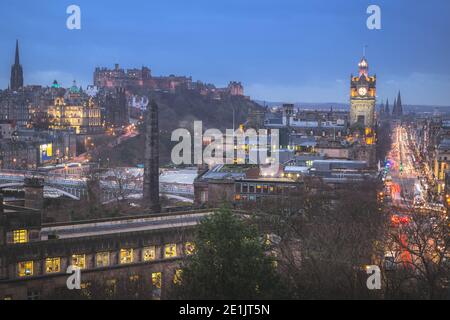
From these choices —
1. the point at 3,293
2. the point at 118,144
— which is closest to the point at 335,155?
the point at 118,144

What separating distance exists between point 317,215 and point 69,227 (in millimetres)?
9013

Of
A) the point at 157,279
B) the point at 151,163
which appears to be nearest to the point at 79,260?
the point at 157,279

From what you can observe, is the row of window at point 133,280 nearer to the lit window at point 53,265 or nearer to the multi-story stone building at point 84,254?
the multi-story stone building at point 84,254

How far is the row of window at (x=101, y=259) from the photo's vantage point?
2173 cm

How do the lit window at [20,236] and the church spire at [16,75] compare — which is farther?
the church spire at [16,75]

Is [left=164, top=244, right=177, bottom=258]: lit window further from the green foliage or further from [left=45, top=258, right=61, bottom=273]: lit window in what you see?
the green foliage

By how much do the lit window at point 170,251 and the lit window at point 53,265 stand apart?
3636 mm

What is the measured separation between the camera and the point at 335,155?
202 ft

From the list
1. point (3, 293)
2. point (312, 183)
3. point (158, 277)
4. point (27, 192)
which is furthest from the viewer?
point (312, 183)

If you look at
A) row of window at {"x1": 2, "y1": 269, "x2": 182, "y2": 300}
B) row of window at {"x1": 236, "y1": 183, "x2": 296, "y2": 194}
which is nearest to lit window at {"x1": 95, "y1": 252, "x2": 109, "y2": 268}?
row of window at {"x1": 2, "y1": 269, "x2": 182, "y2": 300}

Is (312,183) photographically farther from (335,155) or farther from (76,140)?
(76,140)

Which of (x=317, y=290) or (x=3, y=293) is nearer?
(x=317, y=290)

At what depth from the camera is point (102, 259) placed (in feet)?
75.6

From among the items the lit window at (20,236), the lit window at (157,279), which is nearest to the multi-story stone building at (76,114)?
the lit window at (157,279)
